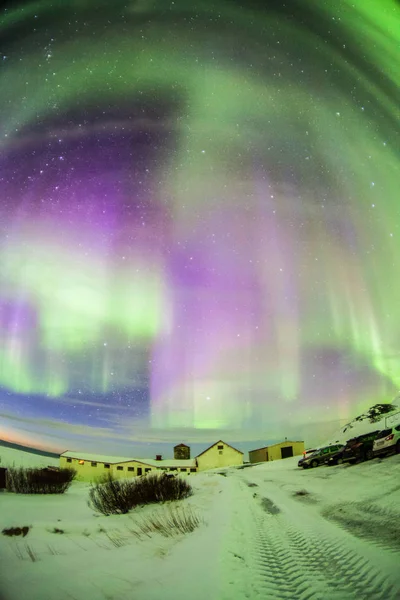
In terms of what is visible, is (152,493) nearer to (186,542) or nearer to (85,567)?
(186,542)

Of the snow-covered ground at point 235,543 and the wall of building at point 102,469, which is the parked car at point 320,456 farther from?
the wall of building at point 102,469

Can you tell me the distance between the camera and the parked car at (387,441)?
2818mm

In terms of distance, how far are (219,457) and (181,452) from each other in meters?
0.37

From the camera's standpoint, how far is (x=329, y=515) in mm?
2727

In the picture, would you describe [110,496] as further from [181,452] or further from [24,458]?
[24,458]

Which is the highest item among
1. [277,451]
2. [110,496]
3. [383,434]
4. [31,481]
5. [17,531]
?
[383,434]

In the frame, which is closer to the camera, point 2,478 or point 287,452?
point 287,452

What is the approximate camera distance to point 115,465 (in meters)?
3.11

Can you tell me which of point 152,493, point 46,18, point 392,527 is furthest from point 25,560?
point 46,18

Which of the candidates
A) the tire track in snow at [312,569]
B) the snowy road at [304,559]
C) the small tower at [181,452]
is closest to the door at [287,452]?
the snowy road at [304,559]

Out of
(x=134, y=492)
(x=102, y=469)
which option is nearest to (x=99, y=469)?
(x=102, y=469)

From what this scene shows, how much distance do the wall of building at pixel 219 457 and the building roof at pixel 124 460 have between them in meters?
0.13

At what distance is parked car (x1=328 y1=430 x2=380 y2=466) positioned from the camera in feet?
9.73

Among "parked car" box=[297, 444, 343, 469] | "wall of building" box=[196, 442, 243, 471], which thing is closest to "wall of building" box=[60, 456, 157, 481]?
"wall of building" box=[196, 442, 243, 471]
